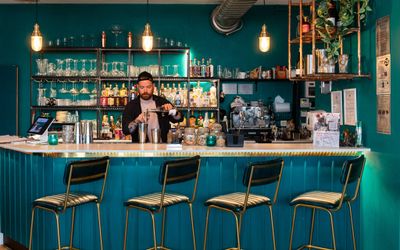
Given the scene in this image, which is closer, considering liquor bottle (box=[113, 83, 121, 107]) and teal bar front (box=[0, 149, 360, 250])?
teal bar front (box=[0, 149, 360, 250])

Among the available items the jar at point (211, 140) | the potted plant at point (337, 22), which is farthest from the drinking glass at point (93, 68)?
the potted plant at point (337, 22)

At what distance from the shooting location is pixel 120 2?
833 centimetres

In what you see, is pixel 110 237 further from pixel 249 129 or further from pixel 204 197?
pixel 249 129

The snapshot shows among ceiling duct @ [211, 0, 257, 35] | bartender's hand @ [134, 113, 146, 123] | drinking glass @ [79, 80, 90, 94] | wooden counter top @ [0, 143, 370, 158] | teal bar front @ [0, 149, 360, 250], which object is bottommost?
teal bar front @ [0, 149, 360, 250]

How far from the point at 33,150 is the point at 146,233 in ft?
4.03

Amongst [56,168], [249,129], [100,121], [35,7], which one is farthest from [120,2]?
[56,168]

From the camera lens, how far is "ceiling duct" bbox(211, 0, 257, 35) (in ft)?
22.3

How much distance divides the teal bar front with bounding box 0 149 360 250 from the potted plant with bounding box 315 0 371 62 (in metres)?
1.03

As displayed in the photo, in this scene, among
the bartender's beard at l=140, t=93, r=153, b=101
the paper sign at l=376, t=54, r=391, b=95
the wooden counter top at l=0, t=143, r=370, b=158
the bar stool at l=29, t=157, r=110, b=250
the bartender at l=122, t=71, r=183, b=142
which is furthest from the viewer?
the bartender's beard at l=140, t=93, r=153, b=101

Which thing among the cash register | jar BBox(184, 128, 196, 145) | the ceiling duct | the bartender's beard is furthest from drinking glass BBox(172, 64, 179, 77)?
jar BBox(184, 128, 196, 145)

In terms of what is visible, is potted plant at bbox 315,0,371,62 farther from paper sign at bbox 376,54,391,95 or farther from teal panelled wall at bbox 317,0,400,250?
paper sign at bbox 376,54,391,95

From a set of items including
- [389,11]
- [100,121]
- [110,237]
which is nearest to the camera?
[389,11]

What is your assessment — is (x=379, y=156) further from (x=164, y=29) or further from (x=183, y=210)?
(x=164, y=29)

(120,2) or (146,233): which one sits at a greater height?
(120,2)
